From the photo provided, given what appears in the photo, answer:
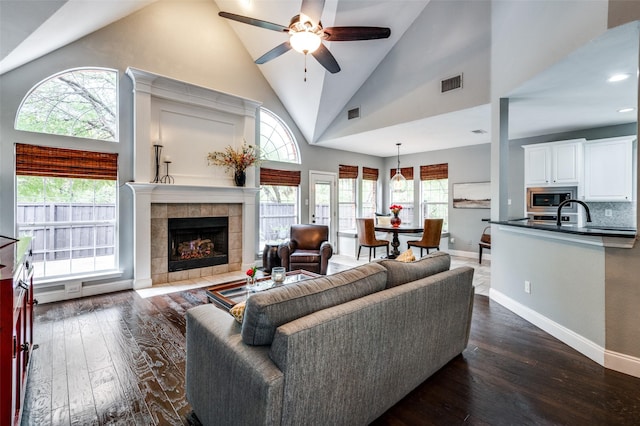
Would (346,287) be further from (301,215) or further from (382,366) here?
(301,215)

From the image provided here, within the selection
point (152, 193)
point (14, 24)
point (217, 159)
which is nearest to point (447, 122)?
point (217, 159)

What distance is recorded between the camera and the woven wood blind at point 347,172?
7.38 m

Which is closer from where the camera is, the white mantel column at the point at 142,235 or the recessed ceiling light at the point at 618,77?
the recessed ceiling light at the point at 618,77

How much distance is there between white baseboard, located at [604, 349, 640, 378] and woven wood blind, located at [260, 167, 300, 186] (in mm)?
5174

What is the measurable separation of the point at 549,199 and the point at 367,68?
4025 millimetres

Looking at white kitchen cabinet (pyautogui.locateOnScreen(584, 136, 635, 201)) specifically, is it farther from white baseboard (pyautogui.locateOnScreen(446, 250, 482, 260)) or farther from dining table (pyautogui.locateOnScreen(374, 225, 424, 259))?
dining table (pyautogui.locateOnScreen(374, 225, 424, 259))

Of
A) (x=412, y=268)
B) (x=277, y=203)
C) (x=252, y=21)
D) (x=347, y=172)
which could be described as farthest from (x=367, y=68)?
(x=412, y=268)

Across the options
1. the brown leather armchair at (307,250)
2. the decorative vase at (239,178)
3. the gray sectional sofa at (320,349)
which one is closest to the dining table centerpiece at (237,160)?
the decorative vase at (239,178)

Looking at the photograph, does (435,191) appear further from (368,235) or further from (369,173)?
(368,235)

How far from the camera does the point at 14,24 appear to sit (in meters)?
2.51

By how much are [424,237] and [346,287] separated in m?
4.59

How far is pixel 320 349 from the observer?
51.6 inches

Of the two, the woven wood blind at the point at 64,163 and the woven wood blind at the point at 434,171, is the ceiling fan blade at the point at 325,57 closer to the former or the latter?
the woven wood blind at the point at 64,163

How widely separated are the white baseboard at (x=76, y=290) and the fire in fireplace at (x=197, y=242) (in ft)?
2.27
